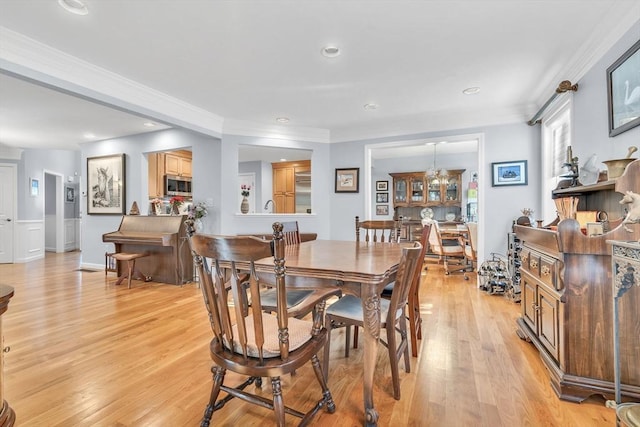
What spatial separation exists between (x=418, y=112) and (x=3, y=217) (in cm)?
830

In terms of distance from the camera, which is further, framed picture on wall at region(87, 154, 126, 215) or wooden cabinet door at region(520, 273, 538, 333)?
framed picture on wall at region(87, 154, 126, 215)

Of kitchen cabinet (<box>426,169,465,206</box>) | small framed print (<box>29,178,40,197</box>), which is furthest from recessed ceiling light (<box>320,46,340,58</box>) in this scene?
small framed print (<box>29,178,40,197</box>)

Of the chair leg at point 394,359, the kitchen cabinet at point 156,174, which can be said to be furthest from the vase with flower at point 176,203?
the chair leg at point 394,359

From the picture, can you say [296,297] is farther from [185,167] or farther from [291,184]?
[291,184]

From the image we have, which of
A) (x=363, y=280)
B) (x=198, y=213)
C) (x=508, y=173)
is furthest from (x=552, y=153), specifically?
(x=198, y=213)

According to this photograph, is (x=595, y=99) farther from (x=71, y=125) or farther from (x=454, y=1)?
(x=71, y=125)

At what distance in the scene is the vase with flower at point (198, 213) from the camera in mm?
4348

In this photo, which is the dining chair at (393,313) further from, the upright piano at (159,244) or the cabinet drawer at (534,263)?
the upright piano at (159,244)

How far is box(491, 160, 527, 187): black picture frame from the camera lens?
3924 millimetres

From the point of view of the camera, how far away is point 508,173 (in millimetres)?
3992

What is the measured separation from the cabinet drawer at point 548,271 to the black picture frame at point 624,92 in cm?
95

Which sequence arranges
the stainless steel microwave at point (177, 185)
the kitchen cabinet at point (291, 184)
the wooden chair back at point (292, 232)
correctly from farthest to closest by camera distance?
the kitchen cabinet at point (291, 184) → the stainless steel microwave at point (177, 185) → the wooden chair back at point (292, 232)

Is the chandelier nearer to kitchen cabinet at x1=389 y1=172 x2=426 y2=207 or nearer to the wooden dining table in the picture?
kitchen cabinet at x1=389 y1=172 x2=426 y2=207

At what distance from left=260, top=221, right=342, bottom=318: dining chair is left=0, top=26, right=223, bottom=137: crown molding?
81.8 inches
